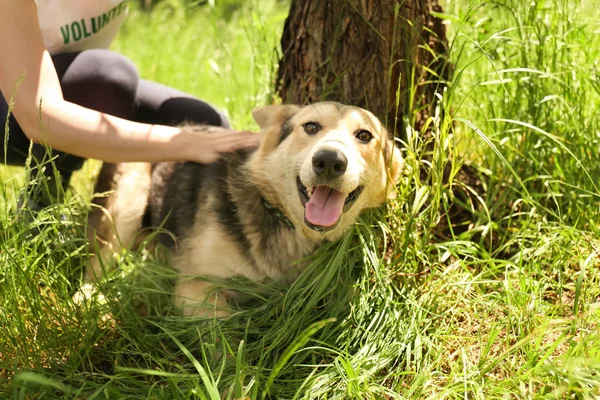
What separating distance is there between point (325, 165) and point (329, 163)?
Result: 0.9 inches

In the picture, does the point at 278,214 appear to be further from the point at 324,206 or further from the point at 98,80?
the point at 98,80

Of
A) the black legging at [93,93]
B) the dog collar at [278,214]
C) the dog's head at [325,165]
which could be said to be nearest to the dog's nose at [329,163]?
the dog's head at [325,165]

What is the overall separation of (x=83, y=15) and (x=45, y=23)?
0.71 ft

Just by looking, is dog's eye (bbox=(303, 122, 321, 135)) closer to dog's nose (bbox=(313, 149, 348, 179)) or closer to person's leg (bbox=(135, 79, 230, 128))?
dog's nose (bbox=(313, 149, 348, 179))

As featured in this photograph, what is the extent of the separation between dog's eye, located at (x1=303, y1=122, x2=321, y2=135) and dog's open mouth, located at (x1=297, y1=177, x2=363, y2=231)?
0.96ft

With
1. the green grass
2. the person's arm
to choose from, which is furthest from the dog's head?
the person's arm

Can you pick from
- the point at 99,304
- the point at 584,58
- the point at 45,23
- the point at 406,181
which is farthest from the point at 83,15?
the point at 584,58

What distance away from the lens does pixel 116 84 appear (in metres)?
3.36

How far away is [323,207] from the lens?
2.68 metres

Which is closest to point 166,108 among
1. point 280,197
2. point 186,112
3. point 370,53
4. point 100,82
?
point 186,112

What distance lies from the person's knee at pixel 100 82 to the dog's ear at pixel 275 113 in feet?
2.78

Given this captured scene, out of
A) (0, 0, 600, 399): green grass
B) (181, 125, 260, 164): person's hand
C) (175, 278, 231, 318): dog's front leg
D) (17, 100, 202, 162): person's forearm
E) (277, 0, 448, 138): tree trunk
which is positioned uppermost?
(277, 0, 448, 138): tree trunk

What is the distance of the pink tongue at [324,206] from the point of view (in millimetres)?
2658

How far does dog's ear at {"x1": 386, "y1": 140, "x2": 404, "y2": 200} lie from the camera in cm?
287
